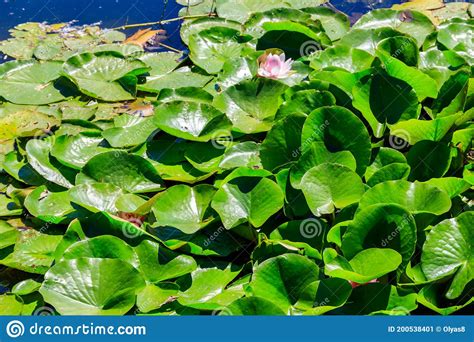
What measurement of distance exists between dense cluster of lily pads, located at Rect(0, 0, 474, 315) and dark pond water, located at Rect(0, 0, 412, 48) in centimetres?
72

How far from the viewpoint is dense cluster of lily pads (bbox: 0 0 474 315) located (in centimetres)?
182

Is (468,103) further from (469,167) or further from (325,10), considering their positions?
(325,10)

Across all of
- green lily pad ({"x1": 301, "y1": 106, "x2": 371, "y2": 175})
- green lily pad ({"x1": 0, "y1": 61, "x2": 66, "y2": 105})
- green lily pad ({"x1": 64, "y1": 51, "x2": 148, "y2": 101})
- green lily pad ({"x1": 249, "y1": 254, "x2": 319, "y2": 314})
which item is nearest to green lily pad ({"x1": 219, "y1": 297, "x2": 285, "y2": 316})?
green lily pad ({"x1": 249, "y1": 254, "x2": 319, "y2": 314})

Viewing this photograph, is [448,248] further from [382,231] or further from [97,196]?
[97,196]

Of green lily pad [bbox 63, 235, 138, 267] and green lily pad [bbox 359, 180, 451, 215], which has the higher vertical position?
green lily pad [bbox 63, 235, 138, 267]

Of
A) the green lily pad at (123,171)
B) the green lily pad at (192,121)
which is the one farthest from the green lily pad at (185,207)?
the green lily pad at (192,121)

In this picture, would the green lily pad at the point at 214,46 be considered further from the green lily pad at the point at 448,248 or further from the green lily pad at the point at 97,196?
the green lily pad at the point at 448,248

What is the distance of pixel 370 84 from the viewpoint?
242 centimetres

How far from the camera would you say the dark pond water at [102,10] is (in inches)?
158

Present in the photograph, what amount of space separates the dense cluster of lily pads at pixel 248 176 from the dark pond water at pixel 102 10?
717 mm

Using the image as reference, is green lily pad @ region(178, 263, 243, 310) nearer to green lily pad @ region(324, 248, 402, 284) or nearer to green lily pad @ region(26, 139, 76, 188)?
green lily pad @ region(324, 248, 402, 284)

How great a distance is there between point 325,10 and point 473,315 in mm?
2214

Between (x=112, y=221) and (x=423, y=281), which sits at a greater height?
(x=112, y=221)

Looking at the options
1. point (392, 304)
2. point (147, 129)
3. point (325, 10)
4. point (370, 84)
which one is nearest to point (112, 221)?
point (147, 129)
